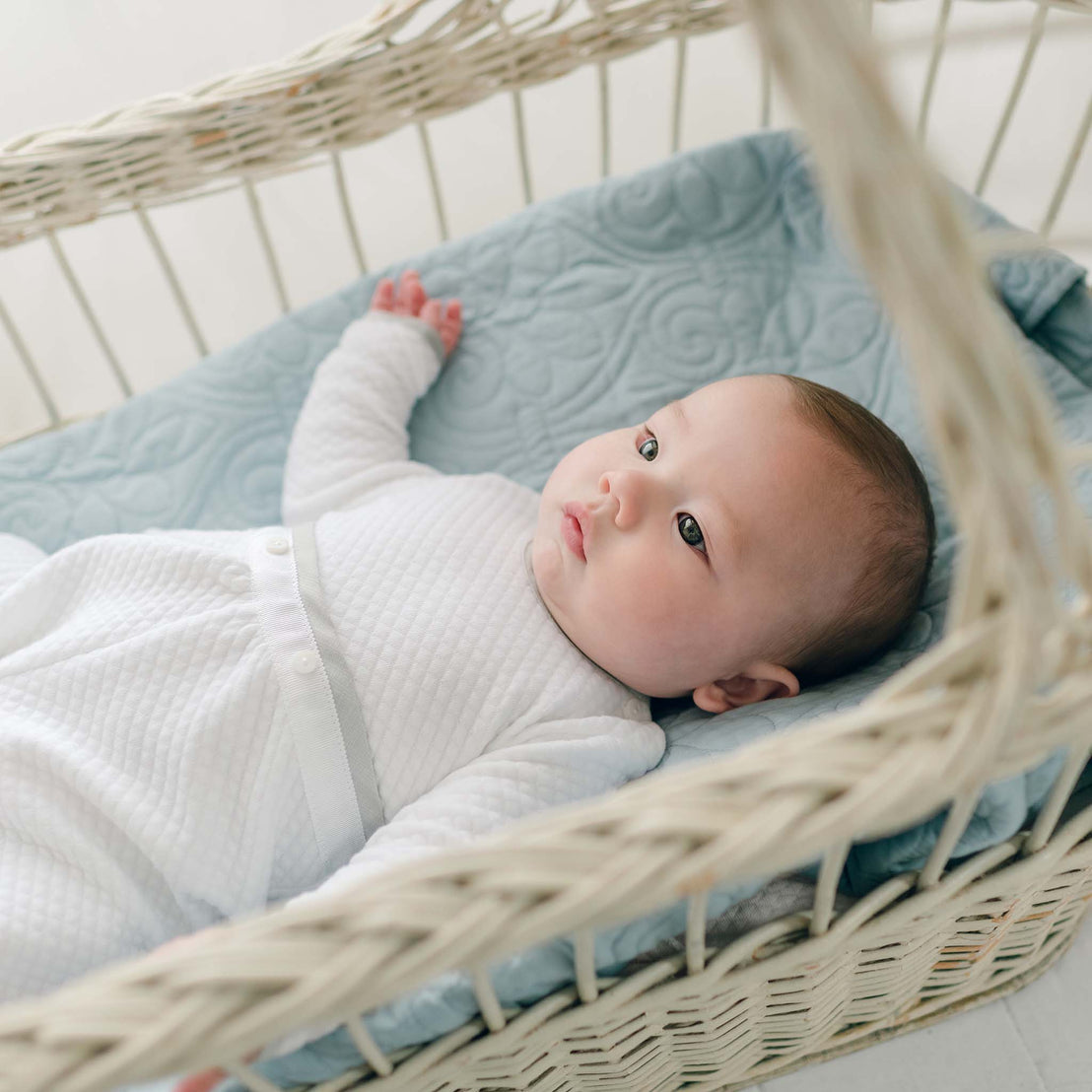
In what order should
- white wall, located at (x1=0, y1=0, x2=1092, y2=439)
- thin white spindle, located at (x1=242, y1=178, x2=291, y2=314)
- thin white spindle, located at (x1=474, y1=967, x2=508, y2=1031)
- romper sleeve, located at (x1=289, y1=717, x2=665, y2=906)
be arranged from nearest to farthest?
thin white spindle, located at (x1=474, y1=967, x2=508, y2=1031) → romper sleeve, located at (x1=289, y1=717, x2=665, y2=906) → thin white spindle, located at (x1=242, y1=178, x2=291, y2=314) → white wall, located at (x1=0, y1=0, x2=1092, y2=439)

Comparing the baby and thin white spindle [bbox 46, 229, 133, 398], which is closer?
the baby

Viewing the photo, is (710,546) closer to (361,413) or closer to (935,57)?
(361,413)

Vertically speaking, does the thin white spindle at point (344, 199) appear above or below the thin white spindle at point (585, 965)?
above

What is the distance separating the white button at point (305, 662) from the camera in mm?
834

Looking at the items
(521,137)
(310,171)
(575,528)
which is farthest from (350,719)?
(310,171)

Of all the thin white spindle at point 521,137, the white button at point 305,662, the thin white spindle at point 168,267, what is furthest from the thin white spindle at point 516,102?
the white button at point 305,662

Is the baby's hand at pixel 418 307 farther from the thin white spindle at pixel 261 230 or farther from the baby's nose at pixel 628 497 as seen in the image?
the baby's nose at pixel 628 497

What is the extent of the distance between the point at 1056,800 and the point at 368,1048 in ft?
1.50

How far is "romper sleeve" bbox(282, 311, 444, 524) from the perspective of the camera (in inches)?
41.8

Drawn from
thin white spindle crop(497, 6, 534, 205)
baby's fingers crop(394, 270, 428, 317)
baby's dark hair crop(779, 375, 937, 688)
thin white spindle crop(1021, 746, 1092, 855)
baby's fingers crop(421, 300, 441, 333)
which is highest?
thin white spindle crop(497, 6, 534, 205)

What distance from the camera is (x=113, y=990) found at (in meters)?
0.47

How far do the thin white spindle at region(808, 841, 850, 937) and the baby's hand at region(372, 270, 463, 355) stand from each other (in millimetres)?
709

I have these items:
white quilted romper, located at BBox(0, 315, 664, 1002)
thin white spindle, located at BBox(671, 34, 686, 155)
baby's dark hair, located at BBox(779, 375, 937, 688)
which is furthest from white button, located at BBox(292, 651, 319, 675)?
thin white spindle, located at BBox(671, 34, 686, 155)

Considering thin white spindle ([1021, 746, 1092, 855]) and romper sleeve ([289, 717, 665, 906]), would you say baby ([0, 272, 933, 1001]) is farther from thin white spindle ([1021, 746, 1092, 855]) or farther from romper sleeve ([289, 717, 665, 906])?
thin white spindle ([1021, 746, 1092, 855])
